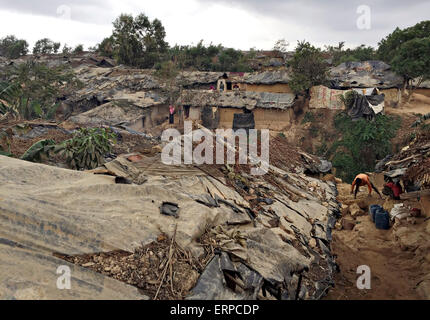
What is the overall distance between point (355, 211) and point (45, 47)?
50724 mm

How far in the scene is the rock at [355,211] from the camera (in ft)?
28.3

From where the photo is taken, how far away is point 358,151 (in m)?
15.6

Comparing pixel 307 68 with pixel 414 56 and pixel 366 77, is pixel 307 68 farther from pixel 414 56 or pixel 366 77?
pixel 414 56

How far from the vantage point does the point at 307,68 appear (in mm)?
20672

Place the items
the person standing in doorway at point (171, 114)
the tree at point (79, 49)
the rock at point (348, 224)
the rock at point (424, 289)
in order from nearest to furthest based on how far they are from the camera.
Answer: the rock at point (424, 289)
the rock at point (348, 224)
the person standing in doorway at point (171, 114)
the tree at point (79, 49)

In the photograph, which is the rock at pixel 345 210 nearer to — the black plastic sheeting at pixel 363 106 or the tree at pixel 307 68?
the black plastic sheeting at pixel 363 106

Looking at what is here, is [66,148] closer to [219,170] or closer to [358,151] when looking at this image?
[219,170]

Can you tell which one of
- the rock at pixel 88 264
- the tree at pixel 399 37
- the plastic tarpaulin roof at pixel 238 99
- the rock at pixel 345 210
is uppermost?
the tree at pixel 399 37

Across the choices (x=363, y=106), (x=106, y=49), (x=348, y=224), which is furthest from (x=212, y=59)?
(x=348, y=224)

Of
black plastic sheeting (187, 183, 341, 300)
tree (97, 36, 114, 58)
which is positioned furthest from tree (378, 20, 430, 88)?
tree (97, 36, 114, 58)

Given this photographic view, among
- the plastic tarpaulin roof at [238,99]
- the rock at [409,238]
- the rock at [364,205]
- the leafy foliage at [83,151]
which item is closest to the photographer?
the rock at [409,238]

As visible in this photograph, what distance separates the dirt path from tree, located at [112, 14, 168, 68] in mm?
29879

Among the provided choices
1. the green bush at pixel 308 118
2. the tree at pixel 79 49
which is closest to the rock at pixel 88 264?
the green bush at pixel 308 118

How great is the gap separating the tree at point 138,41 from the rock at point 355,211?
2858cm
